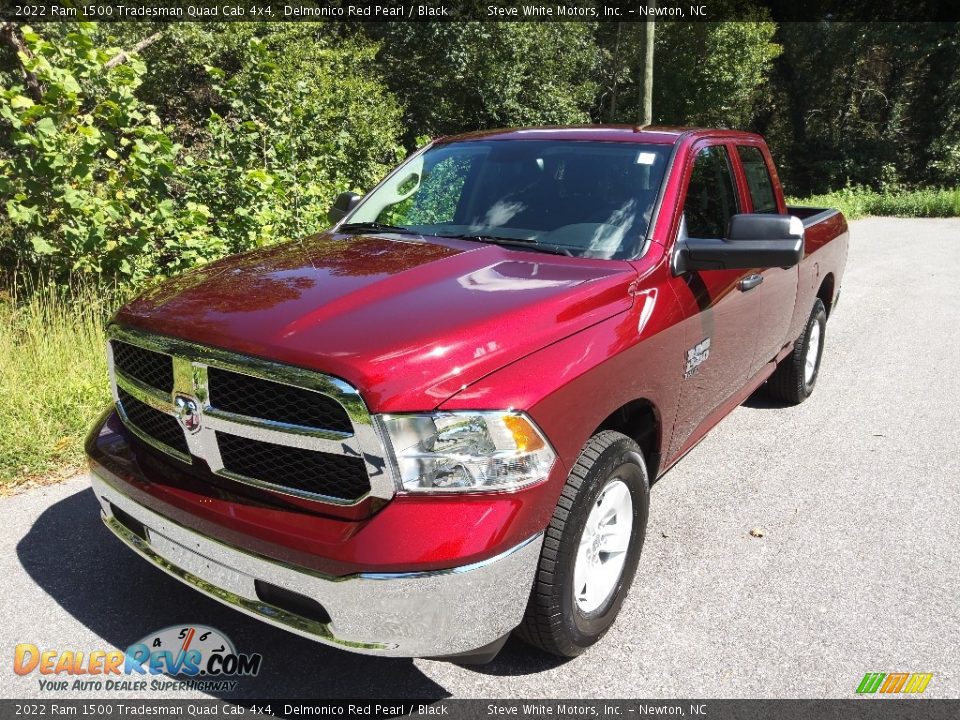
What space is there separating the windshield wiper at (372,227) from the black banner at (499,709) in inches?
81.4

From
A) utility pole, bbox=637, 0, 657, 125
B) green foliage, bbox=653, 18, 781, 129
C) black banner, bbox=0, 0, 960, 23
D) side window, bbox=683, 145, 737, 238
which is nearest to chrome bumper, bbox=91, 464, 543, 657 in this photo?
side window, bbox=683, 145, 737, 238

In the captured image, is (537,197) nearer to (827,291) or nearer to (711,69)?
(827,291)

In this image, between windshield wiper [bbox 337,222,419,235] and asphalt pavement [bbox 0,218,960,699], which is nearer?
asphalt pavement [bbox 0,218,960,699]

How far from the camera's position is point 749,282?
3.97 metres

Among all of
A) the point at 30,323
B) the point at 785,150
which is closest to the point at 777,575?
the point at 30,323

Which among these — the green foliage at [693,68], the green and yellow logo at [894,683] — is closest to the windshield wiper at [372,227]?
the green and yellow logo at [894,683]

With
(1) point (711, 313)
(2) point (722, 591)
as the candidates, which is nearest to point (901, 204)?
(1) point (711, 313)

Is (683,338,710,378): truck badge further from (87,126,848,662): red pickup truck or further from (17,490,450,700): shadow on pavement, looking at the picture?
(17,490,450,700): shadow on pavement

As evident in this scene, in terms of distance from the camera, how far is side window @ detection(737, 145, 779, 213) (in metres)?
4.42

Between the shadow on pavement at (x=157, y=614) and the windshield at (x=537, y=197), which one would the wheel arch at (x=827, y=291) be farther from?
the shadow on pavement at (x=157, y=614)

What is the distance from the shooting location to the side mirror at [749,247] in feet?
10.3

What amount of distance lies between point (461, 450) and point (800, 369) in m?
4.08

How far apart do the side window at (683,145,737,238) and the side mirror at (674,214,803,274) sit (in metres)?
0.26

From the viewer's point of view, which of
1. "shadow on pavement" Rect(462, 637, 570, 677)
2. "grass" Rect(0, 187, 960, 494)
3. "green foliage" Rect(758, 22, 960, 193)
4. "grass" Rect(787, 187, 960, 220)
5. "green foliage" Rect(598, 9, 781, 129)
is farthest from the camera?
"green foliage" Rect(598, 9, 781, 129)
